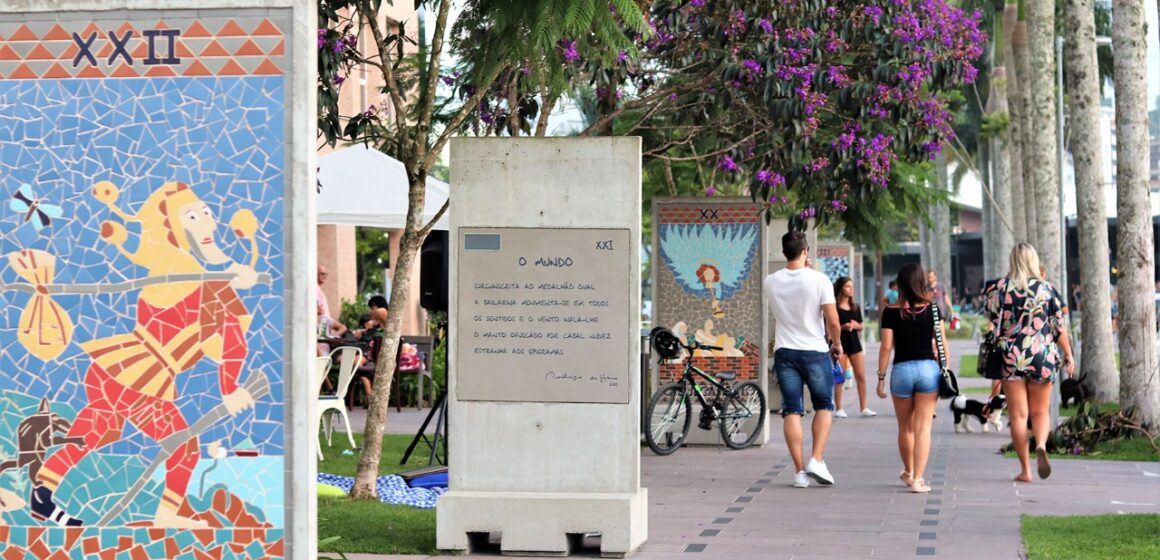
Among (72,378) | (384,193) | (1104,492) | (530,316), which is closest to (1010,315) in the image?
(1104,492)

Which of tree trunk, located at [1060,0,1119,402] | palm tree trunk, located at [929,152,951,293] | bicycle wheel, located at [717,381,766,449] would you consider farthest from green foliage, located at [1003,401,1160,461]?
palm tree trunk, located at [929,152,951,293]

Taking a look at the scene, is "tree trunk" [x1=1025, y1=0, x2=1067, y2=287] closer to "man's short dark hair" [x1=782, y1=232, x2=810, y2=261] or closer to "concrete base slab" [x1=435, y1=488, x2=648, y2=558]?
"man's short dark hair" [x1=782, y1=232, x2=810, y2=261]

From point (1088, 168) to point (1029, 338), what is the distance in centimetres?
499

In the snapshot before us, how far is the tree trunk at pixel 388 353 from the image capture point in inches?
456

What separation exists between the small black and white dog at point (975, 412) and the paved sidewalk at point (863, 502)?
341 millimetres

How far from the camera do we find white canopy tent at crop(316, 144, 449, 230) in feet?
58.5

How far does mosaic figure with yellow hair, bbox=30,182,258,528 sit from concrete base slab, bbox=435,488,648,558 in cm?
339

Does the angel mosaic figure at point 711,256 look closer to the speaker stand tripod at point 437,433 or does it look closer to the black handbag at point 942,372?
the speaker stand tripod at point 437,433

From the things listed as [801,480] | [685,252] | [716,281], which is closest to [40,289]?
[801,480]

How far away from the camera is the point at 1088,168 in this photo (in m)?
17.4

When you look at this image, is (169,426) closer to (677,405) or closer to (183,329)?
(183,329)

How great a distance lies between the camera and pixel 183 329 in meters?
5.99

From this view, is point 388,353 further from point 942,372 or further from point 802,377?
point 942,372

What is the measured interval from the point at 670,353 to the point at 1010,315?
4.12m
